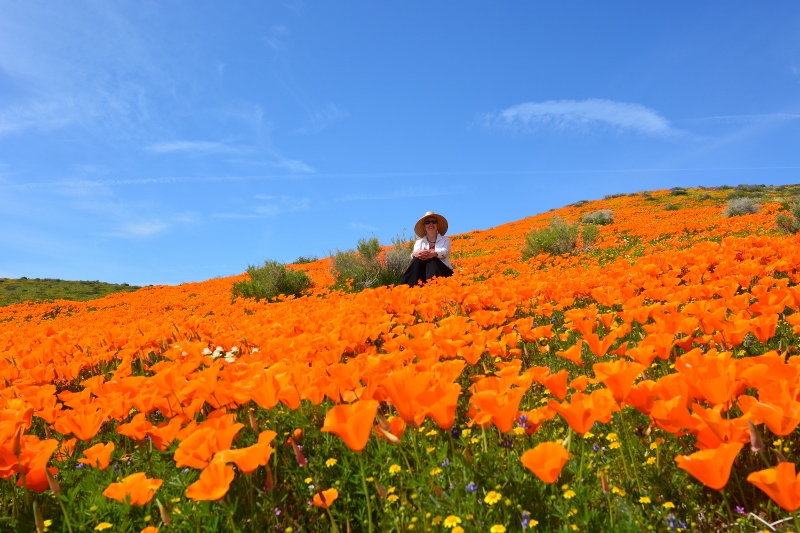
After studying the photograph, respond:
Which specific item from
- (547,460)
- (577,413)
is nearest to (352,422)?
(547,460)

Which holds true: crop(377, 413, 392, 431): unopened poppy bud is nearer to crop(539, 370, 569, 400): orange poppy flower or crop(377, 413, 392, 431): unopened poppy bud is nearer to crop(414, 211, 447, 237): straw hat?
crop(539, 370, 569, 400): orange poppy flower

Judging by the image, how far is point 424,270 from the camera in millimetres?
10617

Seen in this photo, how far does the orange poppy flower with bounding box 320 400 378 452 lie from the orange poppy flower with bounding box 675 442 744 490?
881mm

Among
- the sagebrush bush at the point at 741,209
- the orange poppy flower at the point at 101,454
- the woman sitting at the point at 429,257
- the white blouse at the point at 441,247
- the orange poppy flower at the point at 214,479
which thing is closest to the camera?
the orange poppy flower at the point at 214,479

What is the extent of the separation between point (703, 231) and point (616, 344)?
11595 millimetres

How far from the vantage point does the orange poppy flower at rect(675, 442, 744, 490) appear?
1170 millimetres

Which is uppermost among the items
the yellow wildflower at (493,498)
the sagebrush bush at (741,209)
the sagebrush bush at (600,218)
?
the sagebrush bush at (600,218)

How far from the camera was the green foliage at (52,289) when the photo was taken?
24.7 metres

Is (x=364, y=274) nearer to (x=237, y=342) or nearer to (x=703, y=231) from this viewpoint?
(x=237, y=342)

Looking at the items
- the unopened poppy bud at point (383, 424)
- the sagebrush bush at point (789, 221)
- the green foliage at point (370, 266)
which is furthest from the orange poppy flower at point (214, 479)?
the sagebrush bush at point (789, 221)

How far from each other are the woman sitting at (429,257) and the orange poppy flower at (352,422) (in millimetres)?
8115

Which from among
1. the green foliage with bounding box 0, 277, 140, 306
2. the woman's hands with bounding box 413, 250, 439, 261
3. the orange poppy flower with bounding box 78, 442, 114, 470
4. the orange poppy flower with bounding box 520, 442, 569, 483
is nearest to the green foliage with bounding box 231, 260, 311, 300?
the woman's hands with bounding box 413, 250, 439, 261

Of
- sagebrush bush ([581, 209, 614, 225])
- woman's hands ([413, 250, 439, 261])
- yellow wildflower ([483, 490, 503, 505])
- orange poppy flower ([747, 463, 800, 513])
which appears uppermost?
sagebrush bush ([581, 209, 614, 225])

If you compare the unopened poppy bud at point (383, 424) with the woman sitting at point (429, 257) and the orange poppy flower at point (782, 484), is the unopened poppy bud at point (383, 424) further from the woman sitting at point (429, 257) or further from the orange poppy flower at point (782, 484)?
the woman sitting at point (429, 257)
